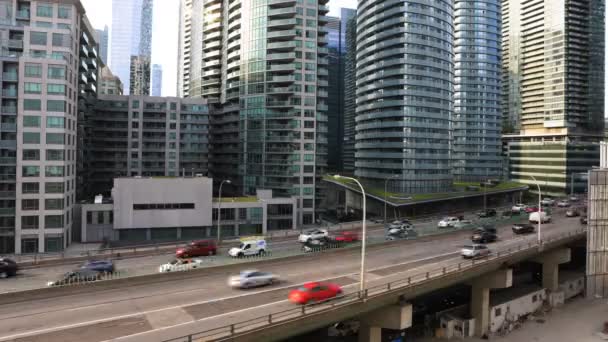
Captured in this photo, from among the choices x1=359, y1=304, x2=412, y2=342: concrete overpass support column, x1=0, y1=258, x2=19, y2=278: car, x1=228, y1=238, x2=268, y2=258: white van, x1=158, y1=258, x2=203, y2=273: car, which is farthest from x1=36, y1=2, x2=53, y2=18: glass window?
x1=359, y1=304, x2=412, y2=342: concrete overpass support column

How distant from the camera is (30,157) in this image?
66.9 meters

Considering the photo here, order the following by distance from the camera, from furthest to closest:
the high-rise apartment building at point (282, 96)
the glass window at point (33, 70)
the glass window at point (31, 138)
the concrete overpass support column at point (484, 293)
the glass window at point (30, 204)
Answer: the high-rise apartment building at point (282, 96) < the glass window at point (33, 70) < the glass window at point (31, 138) < the glass window at point (30, 204) < the concrete overpass support column at point (484, 293)

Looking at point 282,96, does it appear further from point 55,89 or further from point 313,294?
point 313,294

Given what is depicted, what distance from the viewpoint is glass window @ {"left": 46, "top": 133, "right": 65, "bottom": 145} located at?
223ft

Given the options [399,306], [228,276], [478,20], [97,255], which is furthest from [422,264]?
[478,20]

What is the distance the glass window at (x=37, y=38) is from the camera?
237ft

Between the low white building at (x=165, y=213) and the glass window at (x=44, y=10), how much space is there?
32.9 m

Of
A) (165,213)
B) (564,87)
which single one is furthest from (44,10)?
(564,87)

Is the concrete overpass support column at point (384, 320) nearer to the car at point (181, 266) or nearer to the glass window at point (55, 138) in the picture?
the car at point (181, 266)

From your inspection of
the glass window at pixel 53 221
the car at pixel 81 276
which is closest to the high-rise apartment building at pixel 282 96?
the glass window at pixel 53 221

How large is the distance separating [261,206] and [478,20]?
123076 mm

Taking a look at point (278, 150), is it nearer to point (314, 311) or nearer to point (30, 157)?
point (30, 157)

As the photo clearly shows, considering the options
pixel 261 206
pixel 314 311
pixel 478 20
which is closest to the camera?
pixel 314 311

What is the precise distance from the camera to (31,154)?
67.0 metres
